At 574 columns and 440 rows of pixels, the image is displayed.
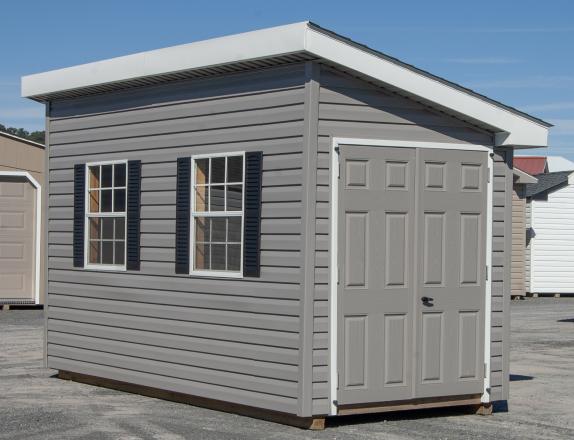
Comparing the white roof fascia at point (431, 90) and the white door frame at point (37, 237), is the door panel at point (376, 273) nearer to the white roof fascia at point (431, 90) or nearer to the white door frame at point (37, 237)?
the white roof fascia at point (431, 90)

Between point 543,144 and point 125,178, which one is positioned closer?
point 543,144

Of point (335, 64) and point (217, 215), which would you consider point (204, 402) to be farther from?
point (335, 64)

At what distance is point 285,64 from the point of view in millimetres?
9484

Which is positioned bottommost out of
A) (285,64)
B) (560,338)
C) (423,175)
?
(560,338)

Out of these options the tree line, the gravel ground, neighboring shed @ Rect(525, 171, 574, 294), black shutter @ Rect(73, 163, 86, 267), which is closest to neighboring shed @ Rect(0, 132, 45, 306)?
the gravel ground

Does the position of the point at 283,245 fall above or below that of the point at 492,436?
above

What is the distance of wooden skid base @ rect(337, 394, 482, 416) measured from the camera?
9.45 metres

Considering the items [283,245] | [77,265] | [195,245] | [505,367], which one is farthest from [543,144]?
[77,265]

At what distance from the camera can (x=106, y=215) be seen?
38.2 ft

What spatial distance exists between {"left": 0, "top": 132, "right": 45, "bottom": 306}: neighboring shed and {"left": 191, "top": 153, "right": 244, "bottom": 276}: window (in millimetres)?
12450

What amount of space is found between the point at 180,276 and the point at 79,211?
77.1 inches

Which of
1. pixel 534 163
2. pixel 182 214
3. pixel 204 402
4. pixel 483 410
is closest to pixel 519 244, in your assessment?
pixel 534 163

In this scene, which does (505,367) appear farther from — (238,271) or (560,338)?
(560,338)

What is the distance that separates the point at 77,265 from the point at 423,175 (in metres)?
4.34
